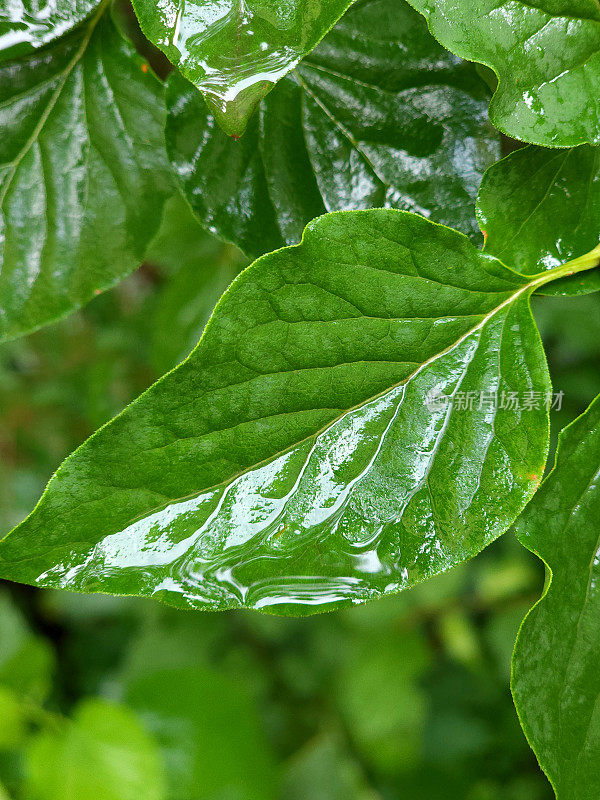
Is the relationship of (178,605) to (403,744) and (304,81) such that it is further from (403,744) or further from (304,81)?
(403,744)

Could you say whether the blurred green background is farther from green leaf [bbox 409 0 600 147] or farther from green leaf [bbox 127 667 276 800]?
green leaf [bbox 409 0 600 147]

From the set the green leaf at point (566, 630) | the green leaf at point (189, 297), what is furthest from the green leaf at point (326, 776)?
the green leaf at point (566, 630)

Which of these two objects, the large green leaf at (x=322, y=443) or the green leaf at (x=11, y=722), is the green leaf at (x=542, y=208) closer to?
the large green leaf at (x=322, y=443)

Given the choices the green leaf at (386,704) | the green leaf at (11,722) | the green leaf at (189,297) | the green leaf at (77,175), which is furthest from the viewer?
the green leaf at (386,704)

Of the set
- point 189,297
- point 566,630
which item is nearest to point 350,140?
point 566,630

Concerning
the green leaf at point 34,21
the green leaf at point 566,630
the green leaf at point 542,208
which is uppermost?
the green leaf at point 34,21

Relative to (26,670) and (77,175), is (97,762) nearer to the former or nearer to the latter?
(26,670)
